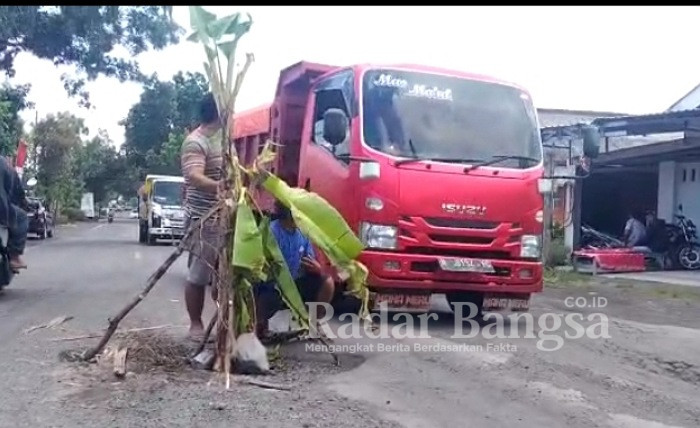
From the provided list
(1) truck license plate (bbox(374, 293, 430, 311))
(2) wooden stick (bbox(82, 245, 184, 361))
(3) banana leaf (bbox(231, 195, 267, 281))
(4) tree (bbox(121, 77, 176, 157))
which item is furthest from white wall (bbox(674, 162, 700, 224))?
(4) tree (bbox(121, 77, 176, 157))

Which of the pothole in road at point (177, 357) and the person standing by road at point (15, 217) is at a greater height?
the person standing by road at point (15, 217)

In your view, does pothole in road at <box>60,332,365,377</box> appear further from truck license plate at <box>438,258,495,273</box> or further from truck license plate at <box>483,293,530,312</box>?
truck license plate at <box>483,293,530,312</box>

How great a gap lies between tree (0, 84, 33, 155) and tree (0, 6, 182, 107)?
6.29 feet

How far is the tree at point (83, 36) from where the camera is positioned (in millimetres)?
24578

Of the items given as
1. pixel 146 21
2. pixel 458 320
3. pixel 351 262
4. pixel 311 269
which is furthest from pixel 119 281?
pixel 146 21

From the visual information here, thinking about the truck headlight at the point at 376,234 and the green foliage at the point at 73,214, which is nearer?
the truck headlight at the point at 376,234

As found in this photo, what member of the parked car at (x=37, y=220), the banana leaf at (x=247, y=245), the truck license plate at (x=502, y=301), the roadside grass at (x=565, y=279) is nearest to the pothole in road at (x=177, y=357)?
the banana leaf at (x=247, y=245)

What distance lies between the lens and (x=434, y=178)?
338 inches

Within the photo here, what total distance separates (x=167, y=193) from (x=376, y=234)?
1856 cm

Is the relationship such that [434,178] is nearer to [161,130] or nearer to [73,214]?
[161,130]

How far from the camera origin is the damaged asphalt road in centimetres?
534

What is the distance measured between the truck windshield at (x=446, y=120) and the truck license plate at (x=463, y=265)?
987mm

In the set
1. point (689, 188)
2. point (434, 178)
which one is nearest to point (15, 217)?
point (434, 178)

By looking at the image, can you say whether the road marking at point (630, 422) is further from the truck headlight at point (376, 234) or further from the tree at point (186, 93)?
the tree at point (186, 93)
